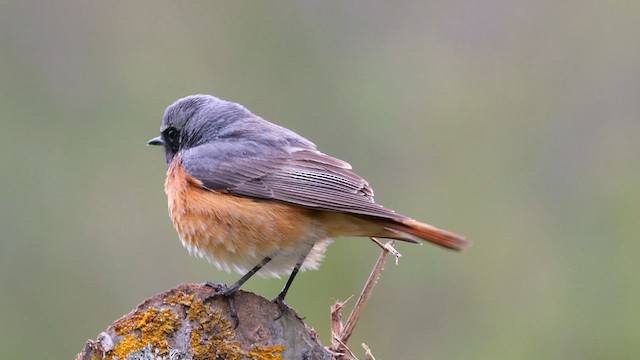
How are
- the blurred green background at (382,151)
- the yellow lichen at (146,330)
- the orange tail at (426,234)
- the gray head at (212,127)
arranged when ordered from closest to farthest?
the yellow lichen at (146,330)
the orange tail at (426,234)
the gray head at (212,127)
the blurred green background at (382,151)

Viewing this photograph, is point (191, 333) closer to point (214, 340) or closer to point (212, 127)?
point (214, 340)

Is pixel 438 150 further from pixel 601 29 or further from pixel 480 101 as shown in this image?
pixel 601 29

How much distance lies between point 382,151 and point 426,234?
400 centimetres

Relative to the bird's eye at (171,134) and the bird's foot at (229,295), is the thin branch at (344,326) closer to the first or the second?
the bird's foot at (229,295)

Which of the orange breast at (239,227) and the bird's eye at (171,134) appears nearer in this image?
the orange breast at (239,227)

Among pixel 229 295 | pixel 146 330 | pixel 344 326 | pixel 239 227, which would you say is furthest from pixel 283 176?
pixel 146 330

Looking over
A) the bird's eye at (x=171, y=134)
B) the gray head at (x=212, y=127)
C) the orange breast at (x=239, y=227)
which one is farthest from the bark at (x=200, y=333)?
the bird's eye at (x=171, y=134)

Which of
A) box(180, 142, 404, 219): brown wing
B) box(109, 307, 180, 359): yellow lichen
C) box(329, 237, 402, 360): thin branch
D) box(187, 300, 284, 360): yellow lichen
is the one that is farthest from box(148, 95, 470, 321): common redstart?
box(109, 307, 180, 359): yellow lichen

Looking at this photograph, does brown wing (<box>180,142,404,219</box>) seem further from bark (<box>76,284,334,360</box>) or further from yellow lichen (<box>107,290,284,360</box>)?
yellow lichen (<box>107,290,284,360</box>)

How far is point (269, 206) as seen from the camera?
567 centimetres

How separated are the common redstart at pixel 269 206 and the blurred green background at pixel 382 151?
237 cm

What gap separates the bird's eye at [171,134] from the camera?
6.66m

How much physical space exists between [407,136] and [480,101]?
864mm

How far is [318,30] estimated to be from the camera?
408 inches
